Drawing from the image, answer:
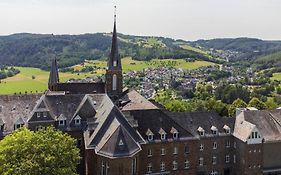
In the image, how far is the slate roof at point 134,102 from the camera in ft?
260

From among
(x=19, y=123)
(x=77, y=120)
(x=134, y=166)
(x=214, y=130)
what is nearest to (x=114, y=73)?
(x=77, y=120)

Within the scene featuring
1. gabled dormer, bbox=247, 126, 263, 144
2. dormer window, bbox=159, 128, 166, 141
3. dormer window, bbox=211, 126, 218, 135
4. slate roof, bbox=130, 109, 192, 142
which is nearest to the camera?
dormer window, bbox=159, 128, 166, 141

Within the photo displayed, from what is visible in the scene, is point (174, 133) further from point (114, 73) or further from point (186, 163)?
point (114, 73)

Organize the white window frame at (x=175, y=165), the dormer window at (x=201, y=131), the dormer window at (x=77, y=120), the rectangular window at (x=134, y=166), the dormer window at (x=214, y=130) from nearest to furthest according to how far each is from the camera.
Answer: the rectangular window at (x=134, y=166), the dormer window at (x=77, y=120), the white window frame at (x=175, y=165), the dormer window at (x=201, y=131), the dormer window at (x=214, y=130)

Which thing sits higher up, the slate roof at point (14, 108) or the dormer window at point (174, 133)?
the slate roof at point (14, 108)

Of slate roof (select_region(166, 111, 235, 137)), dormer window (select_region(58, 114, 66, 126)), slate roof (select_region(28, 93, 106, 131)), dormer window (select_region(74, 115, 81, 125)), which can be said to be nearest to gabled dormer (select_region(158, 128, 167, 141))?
slate roof (select_region(166, 111, 235, 137))

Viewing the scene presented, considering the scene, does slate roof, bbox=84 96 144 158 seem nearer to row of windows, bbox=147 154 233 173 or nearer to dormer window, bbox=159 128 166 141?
dormer window, bbox=159 128 166 141

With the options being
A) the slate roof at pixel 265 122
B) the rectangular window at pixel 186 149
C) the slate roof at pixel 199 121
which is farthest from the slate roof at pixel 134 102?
the slate roof at pixel 265 122

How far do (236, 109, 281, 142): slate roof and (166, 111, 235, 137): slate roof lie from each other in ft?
9.08

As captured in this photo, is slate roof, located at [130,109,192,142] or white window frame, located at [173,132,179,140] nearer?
slate roof, located at [130,109,192,142]

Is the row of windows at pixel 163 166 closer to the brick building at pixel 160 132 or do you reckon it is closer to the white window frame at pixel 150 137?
the brick building at pixel 160 132

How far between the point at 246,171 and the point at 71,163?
35.6 metres

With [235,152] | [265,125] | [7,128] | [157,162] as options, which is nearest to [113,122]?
[157,162]

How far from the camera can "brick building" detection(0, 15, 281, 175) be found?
63.4 metres
